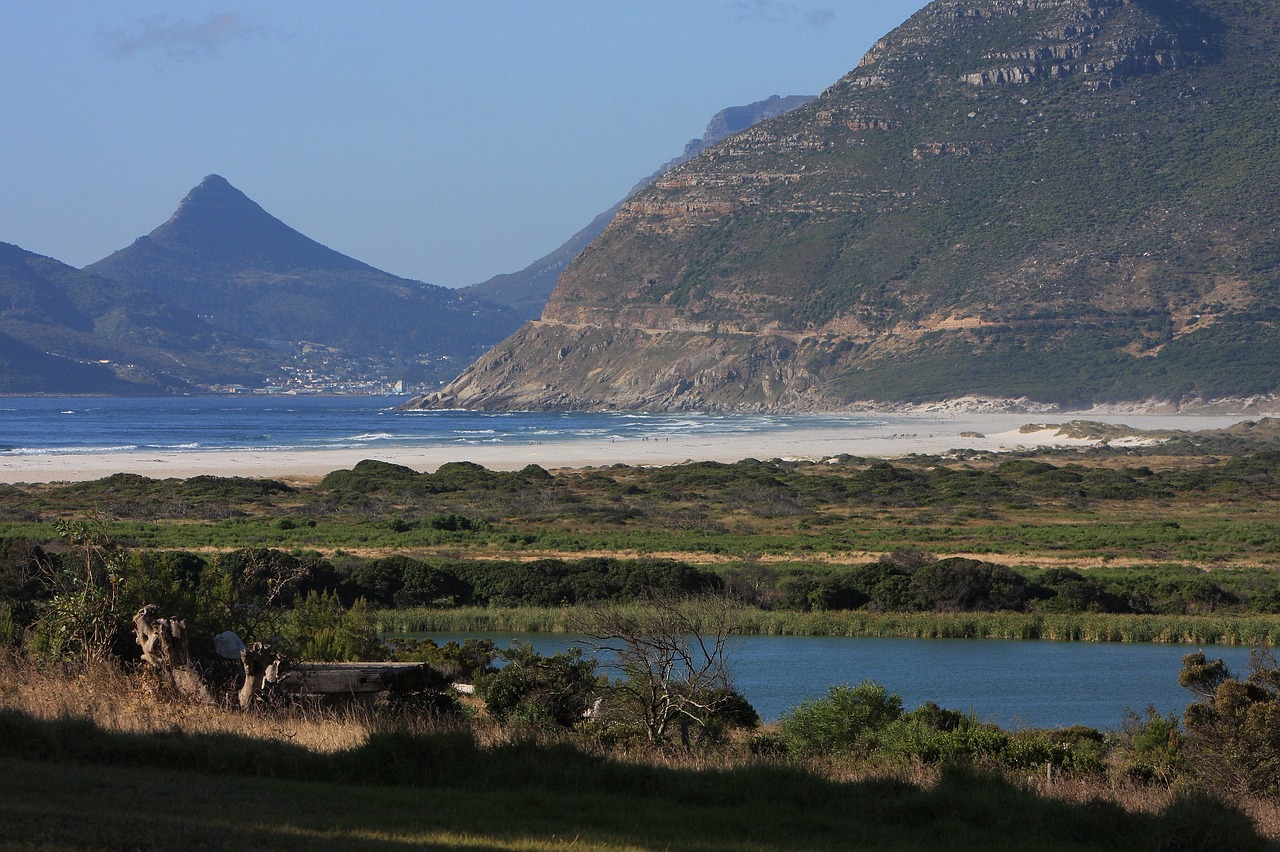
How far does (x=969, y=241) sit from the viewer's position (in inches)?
6161

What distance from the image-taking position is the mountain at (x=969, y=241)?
142m

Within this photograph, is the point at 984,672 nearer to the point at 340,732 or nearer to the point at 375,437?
the point at 340,732

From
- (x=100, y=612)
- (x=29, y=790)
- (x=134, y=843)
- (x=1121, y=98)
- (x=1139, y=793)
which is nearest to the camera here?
(x=134, y=843)

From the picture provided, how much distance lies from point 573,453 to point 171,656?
236ft

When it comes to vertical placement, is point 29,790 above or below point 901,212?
below

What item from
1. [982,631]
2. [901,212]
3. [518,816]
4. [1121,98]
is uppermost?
[1121,98]

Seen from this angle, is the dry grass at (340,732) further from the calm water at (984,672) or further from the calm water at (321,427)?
the calm water at (321,427)

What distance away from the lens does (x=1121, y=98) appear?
531 feet

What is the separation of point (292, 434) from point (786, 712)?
3779 inches

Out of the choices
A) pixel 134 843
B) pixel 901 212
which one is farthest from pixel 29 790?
pixel 901 212

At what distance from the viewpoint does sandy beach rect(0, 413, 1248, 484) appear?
66.8 m

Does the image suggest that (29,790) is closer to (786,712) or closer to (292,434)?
(786,712)

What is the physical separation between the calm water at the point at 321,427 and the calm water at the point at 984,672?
6659 centimetres

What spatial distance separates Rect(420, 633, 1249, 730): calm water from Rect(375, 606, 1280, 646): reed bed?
0.38 metres
